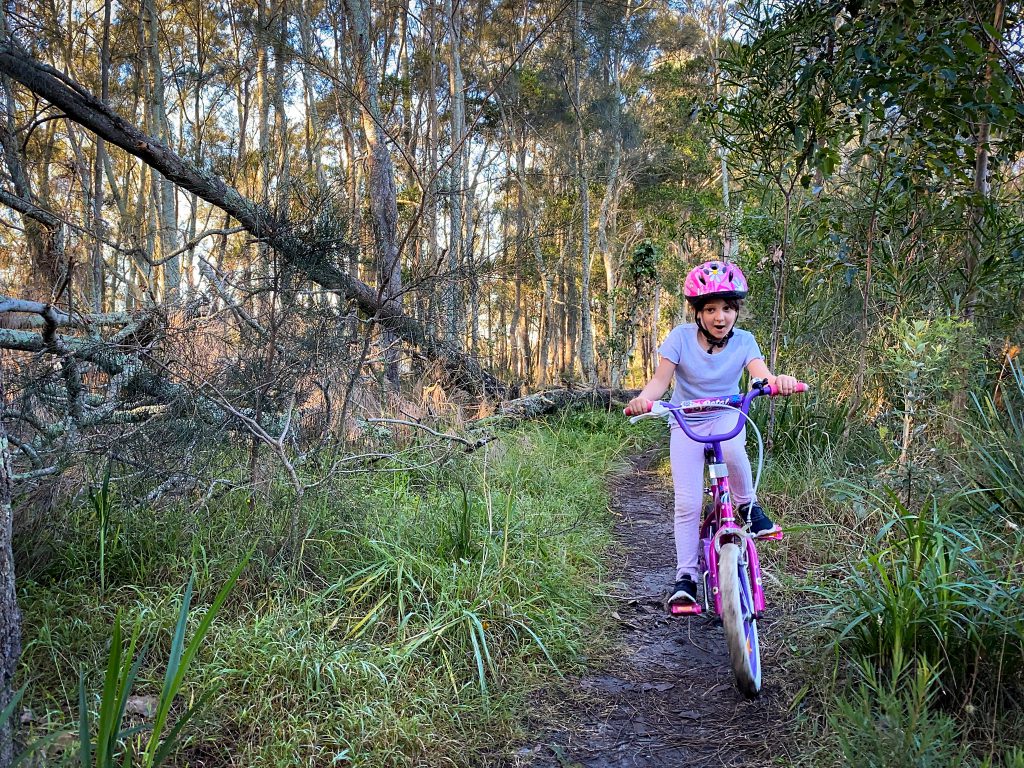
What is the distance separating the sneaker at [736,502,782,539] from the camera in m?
3.09

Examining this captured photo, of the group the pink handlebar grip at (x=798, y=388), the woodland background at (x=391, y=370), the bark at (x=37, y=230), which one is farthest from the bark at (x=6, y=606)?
the pink handlebar grip at (x=798, y=388)

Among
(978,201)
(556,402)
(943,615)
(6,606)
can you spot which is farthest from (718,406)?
(556,402)

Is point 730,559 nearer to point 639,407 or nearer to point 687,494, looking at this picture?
point 687,494

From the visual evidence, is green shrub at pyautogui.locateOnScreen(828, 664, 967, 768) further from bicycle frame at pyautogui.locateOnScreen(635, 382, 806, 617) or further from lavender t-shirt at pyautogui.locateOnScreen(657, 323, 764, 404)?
lavender t-shirt at pyautogui.locateOnScreen(657, 323, 764, 404)

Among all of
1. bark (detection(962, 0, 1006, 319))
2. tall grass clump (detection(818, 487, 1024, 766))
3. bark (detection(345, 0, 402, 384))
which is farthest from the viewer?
bark (detection(345, 0, 402, 384))

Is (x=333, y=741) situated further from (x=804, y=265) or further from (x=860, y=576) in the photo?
(x=804, y=265)

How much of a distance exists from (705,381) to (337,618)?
2.14 metres

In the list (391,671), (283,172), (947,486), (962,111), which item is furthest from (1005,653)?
(283,172)

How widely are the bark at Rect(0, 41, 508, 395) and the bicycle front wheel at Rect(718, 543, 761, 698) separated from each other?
2.30m

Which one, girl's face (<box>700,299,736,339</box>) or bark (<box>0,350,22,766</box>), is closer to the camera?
bark (<box>0,350,22,766</box>)

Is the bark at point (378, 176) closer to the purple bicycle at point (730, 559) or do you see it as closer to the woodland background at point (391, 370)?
the woodland background at point (391, 370)

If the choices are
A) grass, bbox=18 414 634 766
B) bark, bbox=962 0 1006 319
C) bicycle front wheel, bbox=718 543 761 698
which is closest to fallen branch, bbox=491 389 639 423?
grass, bbox=18 414 634 766

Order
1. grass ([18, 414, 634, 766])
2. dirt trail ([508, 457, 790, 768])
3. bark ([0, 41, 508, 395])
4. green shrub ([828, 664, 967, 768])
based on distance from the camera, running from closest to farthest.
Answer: green shrub ([828, 664, 967, 768]) → grass ([18, 414, 634, 766]) → dirt trail ([508, 457, 790, 768]) → bark ([0, 41, 508, 395])

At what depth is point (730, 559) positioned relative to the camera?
110 inches
